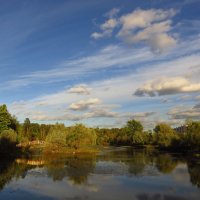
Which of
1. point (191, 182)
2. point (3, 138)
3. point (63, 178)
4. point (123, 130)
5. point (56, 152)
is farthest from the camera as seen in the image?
point (123, 130)

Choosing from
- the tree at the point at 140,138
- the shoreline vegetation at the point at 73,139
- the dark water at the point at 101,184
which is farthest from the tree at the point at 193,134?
the tree at the point at 140,138

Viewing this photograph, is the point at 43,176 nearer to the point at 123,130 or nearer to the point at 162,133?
the point at 162,133

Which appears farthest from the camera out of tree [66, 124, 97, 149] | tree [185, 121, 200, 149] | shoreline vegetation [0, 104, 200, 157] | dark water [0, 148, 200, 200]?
tree [66, 124, 97, 149]

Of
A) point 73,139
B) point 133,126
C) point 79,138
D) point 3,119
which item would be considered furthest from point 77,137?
point 133,126

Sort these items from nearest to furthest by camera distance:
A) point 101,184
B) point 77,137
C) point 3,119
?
1. point 101,184
2. point 3,119
3. point 77,137

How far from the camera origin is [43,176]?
46562 millimetres

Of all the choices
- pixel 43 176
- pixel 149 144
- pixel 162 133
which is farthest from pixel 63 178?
pixel 149 144

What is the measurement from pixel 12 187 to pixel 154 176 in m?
18.4

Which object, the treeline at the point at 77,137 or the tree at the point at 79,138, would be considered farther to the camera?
the tree at the point at 79,138

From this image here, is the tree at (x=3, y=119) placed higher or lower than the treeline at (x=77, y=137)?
higher

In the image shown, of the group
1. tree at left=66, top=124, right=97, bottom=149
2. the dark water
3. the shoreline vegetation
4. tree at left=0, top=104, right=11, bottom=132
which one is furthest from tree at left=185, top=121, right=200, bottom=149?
tree at left=0, top=104, right=11, bottom=132

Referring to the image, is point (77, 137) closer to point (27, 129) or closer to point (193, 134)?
point (193, 134)

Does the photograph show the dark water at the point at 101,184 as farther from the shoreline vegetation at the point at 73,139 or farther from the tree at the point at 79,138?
the tree at the point at 79,138

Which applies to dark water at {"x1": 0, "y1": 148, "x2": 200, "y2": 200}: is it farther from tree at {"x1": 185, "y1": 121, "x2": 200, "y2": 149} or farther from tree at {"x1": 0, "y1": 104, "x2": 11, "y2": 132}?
tree at {"x1": 0, "y1": 104, "x2": 11, "y2": 132}
